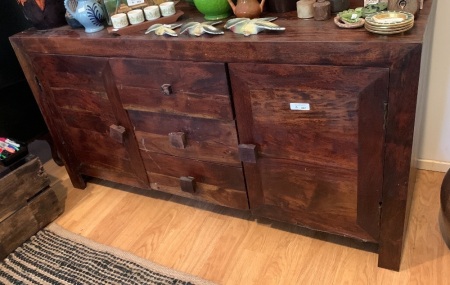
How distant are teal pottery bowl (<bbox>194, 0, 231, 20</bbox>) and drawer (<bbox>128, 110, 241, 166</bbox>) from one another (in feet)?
1.06

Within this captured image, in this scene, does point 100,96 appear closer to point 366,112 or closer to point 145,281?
point 145,281

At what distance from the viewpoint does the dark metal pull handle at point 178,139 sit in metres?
1.29

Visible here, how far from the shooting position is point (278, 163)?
3.90ft

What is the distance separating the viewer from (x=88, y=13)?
4.20 feet

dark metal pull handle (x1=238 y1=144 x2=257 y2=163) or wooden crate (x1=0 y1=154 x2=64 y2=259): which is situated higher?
dark metal pull handle (x1=238 y1=144 x2=257 y2=163)

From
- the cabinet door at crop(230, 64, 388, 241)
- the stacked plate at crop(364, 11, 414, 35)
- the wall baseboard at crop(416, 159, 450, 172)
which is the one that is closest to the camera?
the stacked plate at crop(364, 11, 414, 35)

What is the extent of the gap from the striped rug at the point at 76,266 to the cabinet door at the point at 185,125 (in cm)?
30

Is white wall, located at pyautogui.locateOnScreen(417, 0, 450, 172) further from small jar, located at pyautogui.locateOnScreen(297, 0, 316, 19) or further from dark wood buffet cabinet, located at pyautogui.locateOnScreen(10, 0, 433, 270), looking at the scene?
small jar, located at pyautogui.locateOnScreen(297, 0, 316, 19)

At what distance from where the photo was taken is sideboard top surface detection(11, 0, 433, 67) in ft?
2.89

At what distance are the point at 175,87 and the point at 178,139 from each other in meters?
0.18

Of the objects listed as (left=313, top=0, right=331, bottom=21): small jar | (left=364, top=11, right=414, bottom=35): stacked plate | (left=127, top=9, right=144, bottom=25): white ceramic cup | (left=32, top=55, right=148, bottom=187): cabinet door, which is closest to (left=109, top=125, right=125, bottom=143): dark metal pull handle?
(left=32, top=55, right=148, bottom=187): cabinet door

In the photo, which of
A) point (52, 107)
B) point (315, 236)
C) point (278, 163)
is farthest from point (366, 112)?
point (52, 107)

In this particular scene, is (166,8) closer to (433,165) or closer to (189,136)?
(189,136)

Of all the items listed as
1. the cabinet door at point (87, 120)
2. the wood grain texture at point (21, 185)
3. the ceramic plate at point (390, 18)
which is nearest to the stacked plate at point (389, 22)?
the ceramic plate at point (390, 18)
